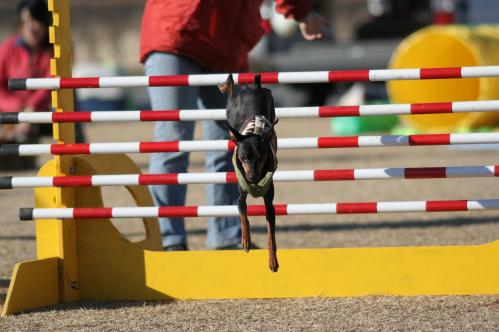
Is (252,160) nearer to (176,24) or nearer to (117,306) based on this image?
(117,306)

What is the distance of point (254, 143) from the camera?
3412 millimetres

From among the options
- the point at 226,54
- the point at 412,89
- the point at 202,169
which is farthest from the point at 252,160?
the point at 412,89

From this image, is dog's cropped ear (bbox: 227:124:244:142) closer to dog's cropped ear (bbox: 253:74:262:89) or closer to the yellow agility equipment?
dog's cropped ear (bbox: 253:74:262:89)

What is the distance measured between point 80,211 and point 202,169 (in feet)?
21.2

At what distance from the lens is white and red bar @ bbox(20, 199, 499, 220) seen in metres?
4.23

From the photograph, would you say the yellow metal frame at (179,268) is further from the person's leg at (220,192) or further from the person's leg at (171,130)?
the person's leg at (220,192)

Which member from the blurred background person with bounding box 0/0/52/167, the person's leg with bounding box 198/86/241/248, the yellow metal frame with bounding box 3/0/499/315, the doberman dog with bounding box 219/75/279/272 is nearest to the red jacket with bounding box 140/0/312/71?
the person's leg with bounding box 198/86/241/248

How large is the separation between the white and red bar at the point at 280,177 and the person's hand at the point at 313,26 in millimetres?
1194

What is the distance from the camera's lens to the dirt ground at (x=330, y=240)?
396 cm

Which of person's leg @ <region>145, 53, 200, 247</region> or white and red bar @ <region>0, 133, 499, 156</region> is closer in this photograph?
white and red bar @ <region>0, 133, 499, 156</region>

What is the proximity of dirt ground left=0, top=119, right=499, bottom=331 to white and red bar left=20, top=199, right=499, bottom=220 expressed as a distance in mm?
380

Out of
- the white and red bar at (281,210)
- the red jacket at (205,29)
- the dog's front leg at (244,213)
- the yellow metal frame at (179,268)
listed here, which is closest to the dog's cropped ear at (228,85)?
the dog's front leg at (244,213)

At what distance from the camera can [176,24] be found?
5.07 meters

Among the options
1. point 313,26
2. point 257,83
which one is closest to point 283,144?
point 257,83
